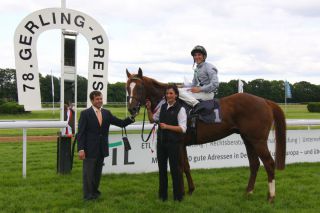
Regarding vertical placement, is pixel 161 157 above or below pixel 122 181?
above

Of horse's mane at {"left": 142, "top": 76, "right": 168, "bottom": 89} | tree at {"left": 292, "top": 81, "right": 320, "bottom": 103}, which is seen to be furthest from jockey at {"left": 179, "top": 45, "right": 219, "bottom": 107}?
tree at {"left": 292, "top": 81, "right": 320, "bottom": 103}

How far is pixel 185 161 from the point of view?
5.48m

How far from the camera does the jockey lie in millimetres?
5266

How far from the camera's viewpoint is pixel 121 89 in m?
64.1

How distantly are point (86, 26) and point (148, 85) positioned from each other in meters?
2.70

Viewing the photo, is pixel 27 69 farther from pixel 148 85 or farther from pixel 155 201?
pixel 155 201

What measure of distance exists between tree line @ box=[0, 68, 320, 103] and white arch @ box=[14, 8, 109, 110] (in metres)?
53.2

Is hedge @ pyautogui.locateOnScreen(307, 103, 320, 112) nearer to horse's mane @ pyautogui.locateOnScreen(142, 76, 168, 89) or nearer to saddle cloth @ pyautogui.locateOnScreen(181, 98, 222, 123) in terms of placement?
saddle cloth @ pyautogui.locateOnScreen(181, 98, 222, 123)

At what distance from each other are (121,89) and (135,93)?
195ft

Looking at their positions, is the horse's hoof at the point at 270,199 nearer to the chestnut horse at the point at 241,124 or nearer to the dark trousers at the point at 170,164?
the chestnut horse at the point at 241,124

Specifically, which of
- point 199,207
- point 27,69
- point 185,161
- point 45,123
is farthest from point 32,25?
point 199,207

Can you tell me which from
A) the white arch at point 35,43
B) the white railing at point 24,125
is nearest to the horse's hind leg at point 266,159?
the white railing at point 24,125

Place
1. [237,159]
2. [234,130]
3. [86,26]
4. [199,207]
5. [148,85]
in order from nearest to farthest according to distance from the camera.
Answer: [199,207]
[148,85]
[234,130]
[86,26]
[237,159]

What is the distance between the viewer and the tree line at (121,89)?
63.3 m
